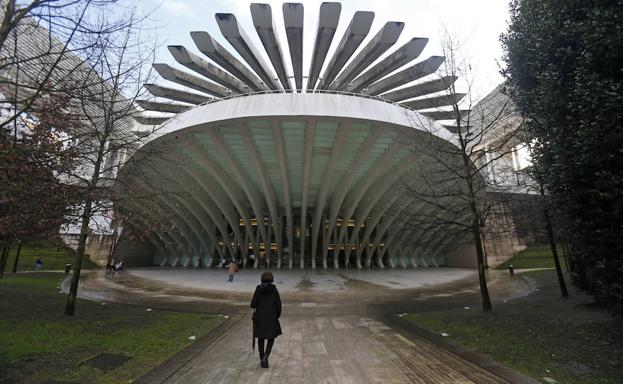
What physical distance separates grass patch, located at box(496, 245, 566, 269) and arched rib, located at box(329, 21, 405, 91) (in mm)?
25546

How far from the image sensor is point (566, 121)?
201 inches

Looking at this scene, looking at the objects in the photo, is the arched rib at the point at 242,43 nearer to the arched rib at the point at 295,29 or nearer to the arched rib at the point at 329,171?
the arched rib at the point at 295,29

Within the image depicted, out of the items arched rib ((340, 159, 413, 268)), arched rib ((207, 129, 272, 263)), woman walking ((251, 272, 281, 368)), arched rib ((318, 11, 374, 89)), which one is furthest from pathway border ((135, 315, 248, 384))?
arched rib ((318, 11, 374, 89))

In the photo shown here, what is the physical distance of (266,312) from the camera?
184 inches

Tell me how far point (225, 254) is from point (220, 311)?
85.0 feet

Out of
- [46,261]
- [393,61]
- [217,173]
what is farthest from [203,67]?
[46,261]

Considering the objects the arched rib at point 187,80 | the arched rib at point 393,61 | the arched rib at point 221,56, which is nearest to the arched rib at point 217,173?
the arched rib at point 221,56

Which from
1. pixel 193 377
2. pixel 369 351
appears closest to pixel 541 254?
pixel 369 351

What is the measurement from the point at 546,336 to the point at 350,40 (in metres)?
23.5

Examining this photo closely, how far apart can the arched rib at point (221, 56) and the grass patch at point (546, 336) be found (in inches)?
957

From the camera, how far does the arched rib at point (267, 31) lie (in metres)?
21.0

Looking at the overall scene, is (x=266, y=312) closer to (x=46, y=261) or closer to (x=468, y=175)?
(x=468, y=175)

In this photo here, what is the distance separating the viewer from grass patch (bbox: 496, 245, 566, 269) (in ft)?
91.3

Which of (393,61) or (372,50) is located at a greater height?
(393,61)
